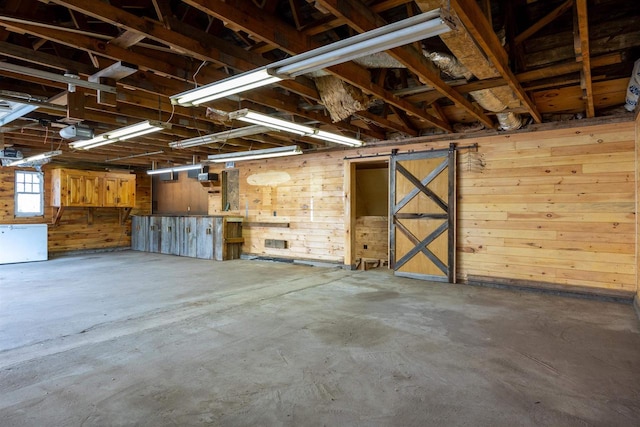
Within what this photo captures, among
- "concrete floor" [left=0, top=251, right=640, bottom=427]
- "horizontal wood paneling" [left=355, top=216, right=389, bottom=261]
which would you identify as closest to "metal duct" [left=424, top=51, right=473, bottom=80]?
"concrete floor" [left=0, top=251, right=640, bottom=427]

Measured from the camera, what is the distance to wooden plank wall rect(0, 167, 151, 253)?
8.05m

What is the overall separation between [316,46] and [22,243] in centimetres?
807

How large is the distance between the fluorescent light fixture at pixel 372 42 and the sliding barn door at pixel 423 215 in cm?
372

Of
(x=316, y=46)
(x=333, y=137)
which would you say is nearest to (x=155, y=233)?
(x=333, y=137)

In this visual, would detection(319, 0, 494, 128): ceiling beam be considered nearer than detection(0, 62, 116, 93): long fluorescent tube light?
Yes

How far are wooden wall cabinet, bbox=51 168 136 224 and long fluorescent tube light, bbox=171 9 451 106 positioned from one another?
23.8ft

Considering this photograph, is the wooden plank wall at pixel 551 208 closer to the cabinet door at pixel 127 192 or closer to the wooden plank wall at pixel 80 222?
the cabinet door at pixel 127 192

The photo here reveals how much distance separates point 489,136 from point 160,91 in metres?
4.30

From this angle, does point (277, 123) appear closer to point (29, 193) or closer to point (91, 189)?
point (91, 189)

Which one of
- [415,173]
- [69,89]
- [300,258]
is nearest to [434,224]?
[415,173]

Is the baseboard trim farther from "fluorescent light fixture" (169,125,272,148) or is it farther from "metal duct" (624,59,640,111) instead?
"fluorescent light fixture" (169,125,272,148)

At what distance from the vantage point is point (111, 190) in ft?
30.0

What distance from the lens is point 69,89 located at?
3316mm

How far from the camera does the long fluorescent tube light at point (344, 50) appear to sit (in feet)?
5.88
